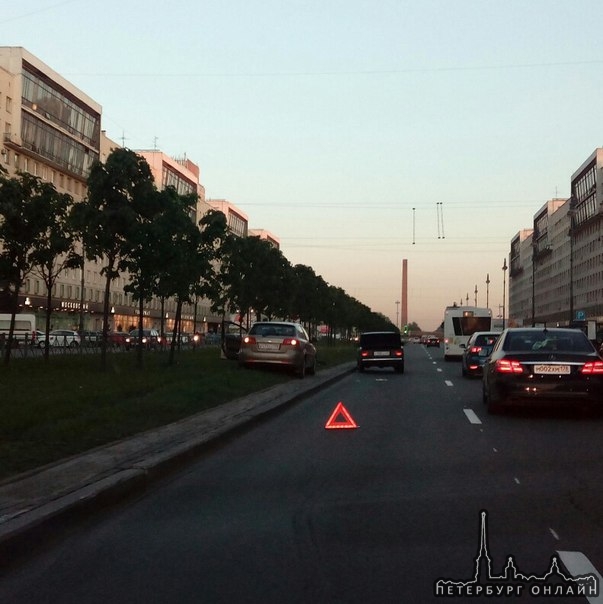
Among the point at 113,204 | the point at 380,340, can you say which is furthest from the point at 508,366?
the point at 380,340

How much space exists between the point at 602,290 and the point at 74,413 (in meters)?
102

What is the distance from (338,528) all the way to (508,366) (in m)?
Result: 8.43

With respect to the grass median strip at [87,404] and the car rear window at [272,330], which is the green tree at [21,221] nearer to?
the grass median strip at [87,404]

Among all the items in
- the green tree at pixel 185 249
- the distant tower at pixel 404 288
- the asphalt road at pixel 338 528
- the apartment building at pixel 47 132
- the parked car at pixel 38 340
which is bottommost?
the asphalt road at pixel 338 528

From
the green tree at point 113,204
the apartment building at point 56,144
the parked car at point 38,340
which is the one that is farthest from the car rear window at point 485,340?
the apartment building at point 56,144

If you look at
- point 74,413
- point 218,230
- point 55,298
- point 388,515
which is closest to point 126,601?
point 388,515

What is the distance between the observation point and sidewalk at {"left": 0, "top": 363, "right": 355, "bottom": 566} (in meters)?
5.54

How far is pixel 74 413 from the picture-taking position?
477 inches

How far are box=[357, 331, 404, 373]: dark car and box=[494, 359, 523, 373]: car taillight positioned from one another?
18472 millimetres

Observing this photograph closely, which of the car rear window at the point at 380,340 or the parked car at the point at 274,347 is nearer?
the parked car at the point at 274,347

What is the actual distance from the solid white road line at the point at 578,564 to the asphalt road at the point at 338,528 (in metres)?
0.01

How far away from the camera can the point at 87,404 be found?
13406 millimetres

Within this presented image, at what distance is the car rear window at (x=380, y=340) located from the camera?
1297 inches

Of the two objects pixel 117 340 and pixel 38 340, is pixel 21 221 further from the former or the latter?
pixel 117 340
